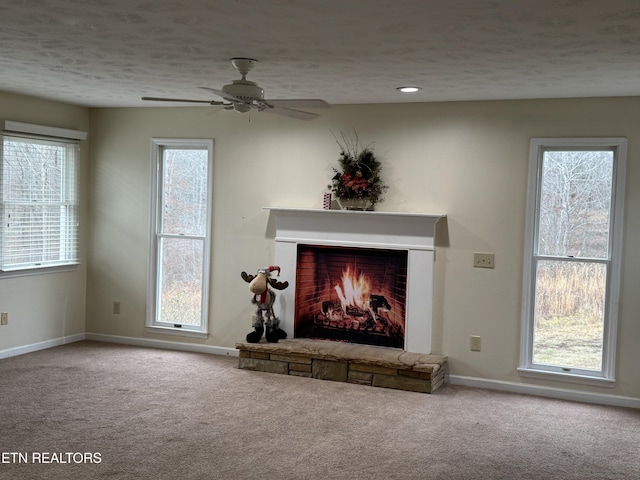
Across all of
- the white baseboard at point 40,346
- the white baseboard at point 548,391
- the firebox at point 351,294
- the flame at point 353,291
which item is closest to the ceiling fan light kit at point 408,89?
the firebox at point 351,294

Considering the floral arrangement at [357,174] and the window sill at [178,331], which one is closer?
the floral arrangement at [357,174]

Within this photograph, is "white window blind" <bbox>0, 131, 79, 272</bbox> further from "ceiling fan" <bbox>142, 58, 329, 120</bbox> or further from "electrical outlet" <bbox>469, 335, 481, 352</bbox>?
"electrical outlet" <bbox>469, 335, 481, 352</bbox>

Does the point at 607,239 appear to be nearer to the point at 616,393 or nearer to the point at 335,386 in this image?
the point at 616,393

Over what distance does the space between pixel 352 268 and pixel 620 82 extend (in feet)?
8.50

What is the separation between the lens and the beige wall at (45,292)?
6070 mm

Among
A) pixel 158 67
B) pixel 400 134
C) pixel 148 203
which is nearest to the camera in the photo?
pixel 158 67

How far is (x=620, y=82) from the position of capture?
177 inches

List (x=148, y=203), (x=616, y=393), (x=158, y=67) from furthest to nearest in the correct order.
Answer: (x=148, y=203) → (x=616, y=393) → (x=158, y=67)

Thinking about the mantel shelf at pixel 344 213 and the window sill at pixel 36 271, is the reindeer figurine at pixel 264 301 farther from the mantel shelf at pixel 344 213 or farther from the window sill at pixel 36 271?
the window sill at pixel 36 271

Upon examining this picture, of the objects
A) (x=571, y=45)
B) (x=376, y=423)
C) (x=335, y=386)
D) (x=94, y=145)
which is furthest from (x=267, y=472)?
(x=94, y=145)

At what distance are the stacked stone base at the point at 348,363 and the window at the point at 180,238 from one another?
96 centimetres

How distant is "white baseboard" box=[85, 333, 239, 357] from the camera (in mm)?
6434

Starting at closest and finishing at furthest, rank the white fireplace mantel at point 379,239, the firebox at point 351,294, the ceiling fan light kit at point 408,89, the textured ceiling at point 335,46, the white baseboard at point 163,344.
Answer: the textured ceiling at point 335,46, the ceiling fan light kit at point 408,89, the white fireplace mantel at point 379,239, the firebox at point 351,294, the white baseboard at point 163,344

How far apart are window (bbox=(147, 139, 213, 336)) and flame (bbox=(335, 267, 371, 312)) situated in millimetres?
1341
